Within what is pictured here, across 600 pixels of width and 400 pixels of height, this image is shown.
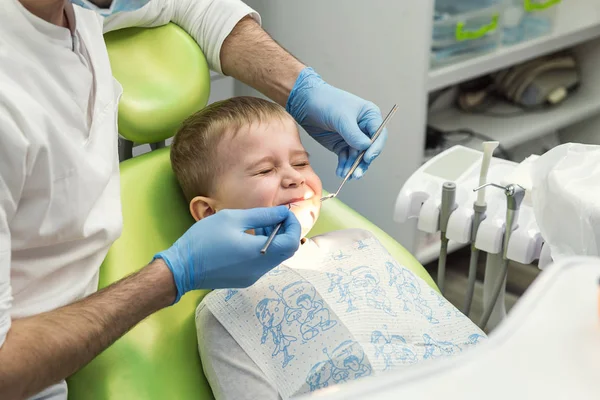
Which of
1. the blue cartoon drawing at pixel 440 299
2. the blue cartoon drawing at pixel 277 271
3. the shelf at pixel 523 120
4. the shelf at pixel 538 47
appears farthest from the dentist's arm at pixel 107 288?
the shelf at pixel 523 120

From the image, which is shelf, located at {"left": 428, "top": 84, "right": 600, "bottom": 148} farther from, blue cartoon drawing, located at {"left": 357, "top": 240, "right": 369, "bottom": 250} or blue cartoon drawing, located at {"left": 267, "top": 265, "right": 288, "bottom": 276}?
blue cartoon drawing, located at {"left": 267, "top": 265, "right": 288, "bottom": 276}

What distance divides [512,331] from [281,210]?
65 cm

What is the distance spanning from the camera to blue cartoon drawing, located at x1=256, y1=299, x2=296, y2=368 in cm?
112

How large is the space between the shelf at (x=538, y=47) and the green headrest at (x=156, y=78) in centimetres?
81

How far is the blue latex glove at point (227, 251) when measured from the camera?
1.08 metres

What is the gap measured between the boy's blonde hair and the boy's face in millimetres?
16

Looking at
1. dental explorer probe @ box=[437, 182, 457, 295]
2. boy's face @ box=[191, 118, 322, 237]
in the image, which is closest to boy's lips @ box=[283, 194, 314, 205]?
boy's face @ box=[191, 118, 322, 237]

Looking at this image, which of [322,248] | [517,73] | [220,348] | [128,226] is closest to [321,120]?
[322,248]

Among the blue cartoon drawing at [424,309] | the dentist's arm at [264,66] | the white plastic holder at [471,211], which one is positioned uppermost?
the dentist's arm at [264,66]

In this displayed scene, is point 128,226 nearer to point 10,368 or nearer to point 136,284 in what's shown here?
point 136,284

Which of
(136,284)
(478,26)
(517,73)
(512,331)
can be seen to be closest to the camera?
(512,331)

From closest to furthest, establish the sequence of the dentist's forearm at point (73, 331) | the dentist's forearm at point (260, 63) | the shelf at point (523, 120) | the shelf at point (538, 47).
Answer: the dentist's forearm at point (73, 331) < the dentist's forearm at point (260, 63) < the shelf at point (538, 47) < the shelf at point (523, 120)

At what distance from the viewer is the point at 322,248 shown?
1.31 meters

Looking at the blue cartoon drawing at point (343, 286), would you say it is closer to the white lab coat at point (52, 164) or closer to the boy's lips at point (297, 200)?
the boy's lips at point (297, 200)
